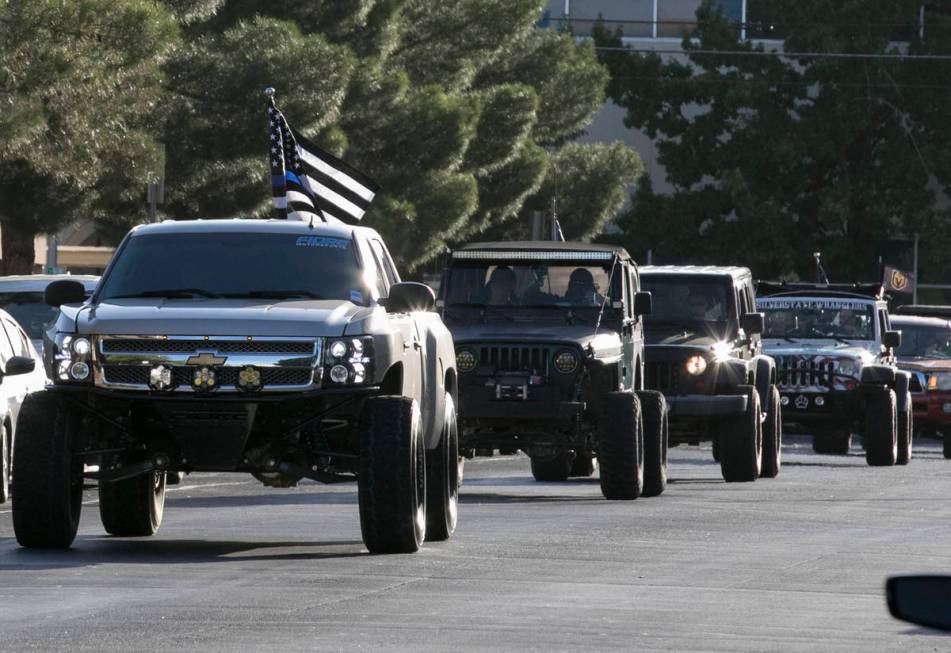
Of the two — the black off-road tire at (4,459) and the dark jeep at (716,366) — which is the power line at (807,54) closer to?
the dark jeep at (716,366)

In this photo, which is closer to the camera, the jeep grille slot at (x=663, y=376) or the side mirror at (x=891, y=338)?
the jeep grille slot at (x=663, y=376)

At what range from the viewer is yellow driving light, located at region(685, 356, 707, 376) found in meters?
22.8

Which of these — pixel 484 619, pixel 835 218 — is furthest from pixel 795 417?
pixel 835 218

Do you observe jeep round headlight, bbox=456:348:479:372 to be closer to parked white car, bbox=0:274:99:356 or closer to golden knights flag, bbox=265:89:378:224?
parked white car, bbox=0:274:99:356

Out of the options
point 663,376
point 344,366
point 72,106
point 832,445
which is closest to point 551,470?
point 663,376

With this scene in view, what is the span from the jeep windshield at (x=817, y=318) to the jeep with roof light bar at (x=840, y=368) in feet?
0.04

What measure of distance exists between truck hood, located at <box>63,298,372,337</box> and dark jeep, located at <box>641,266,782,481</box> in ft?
31.6

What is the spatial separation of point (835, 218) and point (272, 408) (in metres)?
56.8

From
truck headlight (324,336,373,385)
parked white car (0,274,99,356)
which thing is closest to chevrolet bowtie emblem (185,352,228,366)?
truck headlight (324,336,373,385)

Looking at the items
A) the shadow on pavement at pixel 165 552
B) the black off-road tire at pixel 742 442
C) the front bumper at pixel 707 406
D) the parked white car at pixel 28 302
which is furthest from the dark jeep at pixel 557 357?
the shadow on pavement at pixel 165 552

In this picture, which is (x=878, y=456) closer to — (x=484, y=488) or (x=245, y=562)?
(x=484, y=488)

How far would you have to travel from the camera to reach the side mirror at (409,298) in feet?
43.5

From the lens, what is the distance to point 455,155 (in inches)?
1875

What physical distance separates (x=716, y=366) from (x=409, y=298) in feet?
32.5
